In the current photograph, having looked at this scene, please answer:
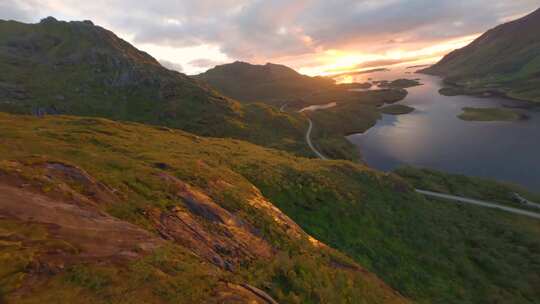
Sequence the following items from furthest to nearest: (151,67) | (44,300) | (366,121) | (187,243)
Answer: (366,121) < (151,67) < (187,243) < (44,300)

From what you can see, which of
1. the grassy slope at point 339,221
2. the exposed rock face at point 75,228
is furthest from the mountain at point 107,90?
the exposed rock face at point 75,228

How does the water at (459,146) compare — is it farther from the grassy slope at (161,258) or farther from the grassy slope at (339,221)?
the grassy slope at (161,258)

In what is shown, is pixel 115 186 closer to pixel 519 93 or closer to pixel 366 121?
pixel 366 121

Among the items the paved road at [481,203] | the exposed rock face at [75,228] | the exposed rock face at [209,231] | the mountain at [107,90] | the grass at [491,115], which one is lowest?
the paved road at [481,203]

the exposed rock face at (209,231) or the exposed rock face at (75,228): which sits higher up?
the exposed rock face at (75,228)

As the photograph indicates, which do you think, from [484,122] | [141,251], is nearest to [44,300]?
[141,251]

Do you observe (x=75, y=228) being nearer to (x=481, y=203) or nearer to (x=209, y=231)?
(x=209, y=231)

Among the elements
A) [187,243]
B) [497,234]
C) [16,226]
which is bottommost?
A: [497,234]

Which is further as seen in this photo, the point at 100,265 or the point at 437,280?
the point at 437,280
